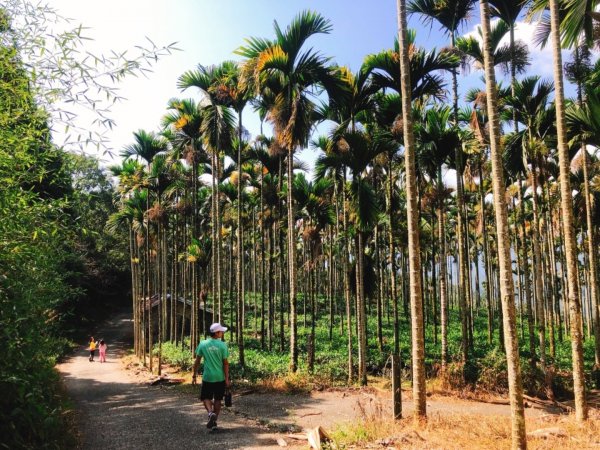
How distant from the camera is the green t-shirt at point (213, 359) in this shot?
7.16 m

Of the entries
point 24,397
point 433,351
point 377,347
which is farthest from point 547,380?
point 24,397

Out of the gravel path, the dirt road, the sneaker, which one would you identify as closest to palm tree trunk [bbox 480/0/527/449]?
the dirt road

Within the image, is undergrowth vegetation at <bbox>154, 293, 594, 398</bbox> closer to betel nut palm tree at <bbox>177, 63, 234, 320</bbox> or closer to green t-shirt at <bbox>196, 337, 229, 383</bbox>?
betel nut palm tree at <bbox>177, 63, 234, 320</bbox>

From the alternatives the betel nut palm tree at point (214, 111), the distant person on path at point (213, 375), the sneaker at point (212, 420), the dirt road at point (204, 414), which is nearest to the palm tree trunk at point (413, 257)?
the dirt road at point (204, 414)

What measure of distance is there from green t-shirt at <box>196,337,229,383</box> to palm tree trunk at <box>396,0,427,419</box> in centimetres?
330

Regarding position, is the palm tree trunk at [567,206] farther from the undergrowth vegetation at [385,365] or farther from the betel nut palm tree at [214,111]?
the betel nut palm tree at [214,111]

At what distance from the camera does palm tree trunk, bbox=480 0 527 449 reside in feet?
17.7

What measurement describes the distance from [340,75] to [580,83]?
29.0 ft

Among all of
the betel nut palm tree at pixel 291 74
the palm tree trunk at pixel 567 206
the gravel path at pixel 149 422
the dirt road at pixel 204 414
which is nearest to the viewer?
the gravel path at pixel 149 422

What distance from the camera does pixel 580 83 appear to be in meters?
15.2

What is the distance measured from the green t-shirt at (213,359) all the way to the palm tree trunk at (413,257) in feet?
10.8

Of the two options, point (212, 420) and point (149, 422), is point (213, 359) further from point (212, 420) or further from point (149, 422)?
point (149, 422)

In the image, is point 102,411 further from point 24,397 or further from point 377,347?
point 377,347

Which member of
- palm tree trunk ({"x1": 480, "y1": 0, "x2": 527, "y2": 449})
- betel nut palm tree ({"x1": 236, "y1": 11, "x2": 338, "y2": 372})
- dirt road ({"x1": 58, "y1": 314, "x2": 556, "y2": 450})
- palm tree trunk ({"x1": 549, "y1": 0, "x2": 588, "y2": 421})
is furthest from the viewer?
betel nut palm tree ({"x1": 236, "y1": 11, "x2": 338, "y2": 372})
